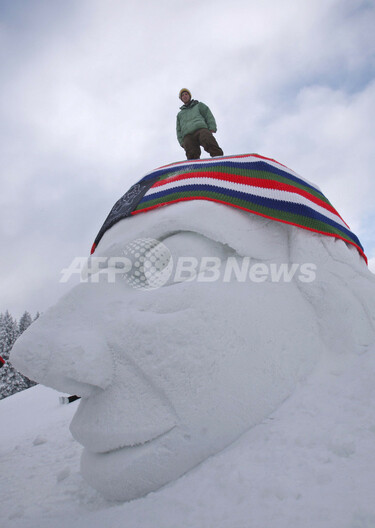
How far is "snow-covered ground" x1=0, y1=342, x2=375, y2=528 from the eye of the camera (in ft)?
3.02

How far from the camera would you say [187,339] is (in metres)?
1.34

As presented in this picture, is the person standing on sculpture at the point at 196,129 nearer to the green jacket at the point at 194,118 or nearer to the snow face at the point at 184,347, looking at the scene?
the green jacket at the point at 194,118

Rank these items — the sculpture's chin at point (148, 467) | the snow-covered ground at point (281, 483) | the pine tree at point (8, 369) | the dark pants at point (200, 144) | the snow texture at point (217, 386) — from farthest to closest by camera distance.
Result: the pine tree at point (8, 369), the dark pants at point (200, 144), the sculpture's chin at point (148, 467), the snow texture at point (217, 386), the snow-covered ground at point (281, 483)

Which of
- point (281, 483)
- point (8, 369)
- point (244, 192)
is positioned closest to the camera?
point (281, 483)

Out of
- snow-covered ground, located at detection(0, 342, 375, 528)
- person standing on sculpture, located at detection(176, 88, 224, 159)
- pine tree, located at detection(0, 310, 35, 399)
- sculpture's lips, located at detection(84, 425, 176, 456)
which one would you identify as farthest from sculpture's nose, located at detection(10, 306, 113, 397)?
pine tree, located at detection(0, 310, 35, 399)

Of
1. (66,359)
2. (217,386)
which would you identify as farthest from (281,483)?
(66,359)

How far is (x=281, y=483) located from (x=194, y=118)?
3.83 m

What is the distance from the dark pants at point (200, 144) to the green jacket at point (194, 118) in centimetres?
7

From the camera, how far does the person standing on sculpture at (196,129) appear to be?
12.1 feet

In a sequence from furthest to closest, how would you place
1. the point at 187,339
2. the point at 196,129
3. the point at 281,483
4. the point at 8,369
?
the point at 8,369, the point at 196,129, the point at 187,339, the point at 281,483

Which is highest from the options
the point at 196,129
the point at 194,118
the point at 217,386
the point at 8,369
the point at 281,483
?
the point at 194,118

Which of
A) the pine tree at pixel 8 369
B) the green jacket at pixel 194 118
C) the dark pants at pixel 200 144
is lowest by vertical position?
the pine tree at pixel 8 369

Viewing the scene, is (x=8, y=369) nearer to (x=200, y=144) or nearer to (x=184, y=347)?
(x=200, y=144)

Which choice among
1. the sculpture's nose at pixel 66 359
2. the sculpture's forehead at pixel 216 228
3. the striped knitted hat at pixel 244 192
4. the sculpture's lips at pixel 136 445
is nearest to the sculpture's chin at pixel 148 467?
the sculpture's lips at pixel 136 445
